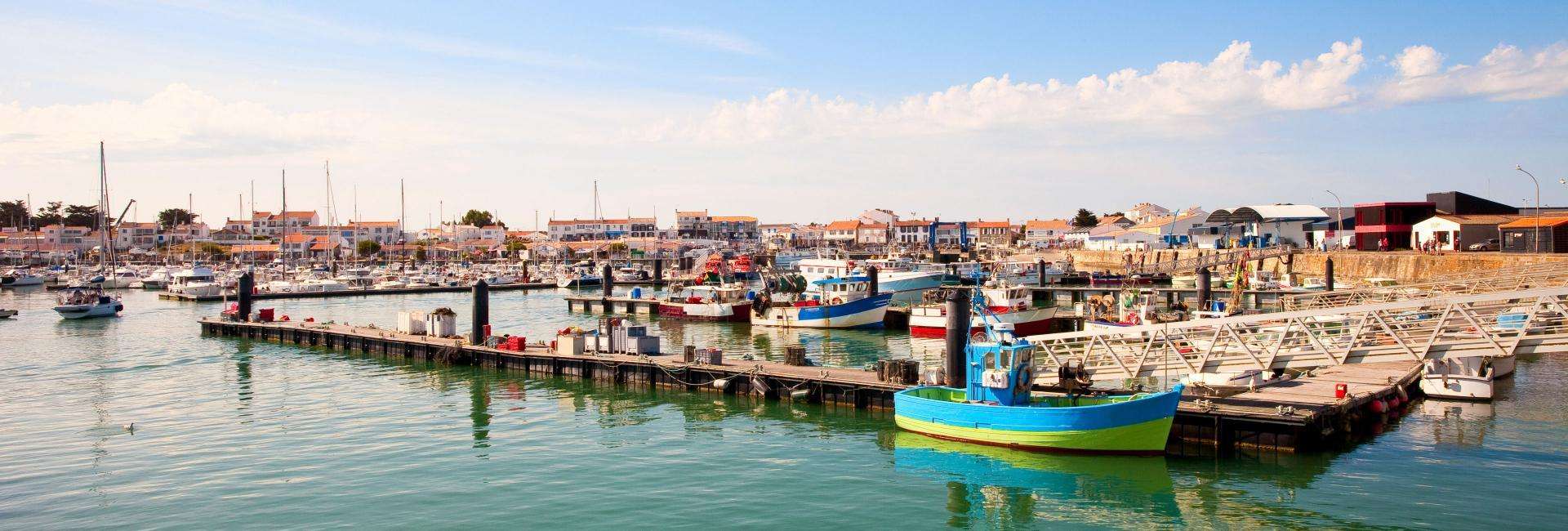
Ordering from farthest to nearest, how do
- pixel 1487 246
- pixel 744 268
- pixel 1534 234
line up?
1. pixel 744 268
2. pixel 1487 246
3. pixel 1534 234

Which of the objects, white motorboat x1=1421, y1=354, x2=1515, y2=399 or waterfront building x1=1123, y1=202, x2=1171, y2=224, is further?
waterfront building x1=1123, y1=202, x2=1171, y2=224

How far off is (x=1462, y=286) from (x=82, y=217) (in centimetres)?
21701

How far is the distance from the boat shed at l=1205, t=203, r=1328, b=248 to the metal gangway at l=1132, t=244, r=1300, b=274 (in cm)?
221

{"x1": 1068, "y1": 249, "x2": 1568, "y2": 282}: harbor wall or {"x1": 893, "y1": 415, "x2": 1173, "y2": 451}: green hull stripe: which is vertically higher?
{"x1": 1068, "y1": 249, "x2": 1568, "y2": 282}: harbor wall

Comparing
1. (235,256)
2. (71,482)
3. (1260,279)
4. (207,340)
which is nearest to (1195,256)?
(1260,279)

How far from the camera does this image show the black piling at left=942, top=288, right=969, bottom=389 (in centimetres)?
2605

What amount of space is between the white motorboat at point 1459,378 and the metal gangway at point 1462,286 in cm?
202

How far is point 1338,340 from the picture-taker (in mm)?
28391

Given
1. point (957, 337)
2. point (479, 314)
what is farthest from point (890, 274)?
point (957, 337)

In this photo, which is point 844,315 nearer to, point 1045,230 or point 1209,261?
point 1209,261

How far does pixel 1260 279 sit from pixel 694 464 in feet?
193

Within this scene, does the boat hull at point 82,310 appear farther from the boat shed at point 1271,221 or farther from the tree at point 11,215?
the tree at point 11,215

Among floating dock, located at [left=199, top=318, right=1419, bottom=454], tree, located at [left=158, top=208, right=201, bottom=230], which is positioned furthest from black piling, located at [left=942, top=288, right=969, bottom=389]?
tree, located at [left=158, top=208, right=201, bottom=230]

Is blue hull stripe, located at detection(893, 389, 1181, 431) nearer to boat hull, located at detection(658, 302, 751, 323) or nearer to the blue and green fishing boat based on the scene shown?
the blue and green fishing boat
